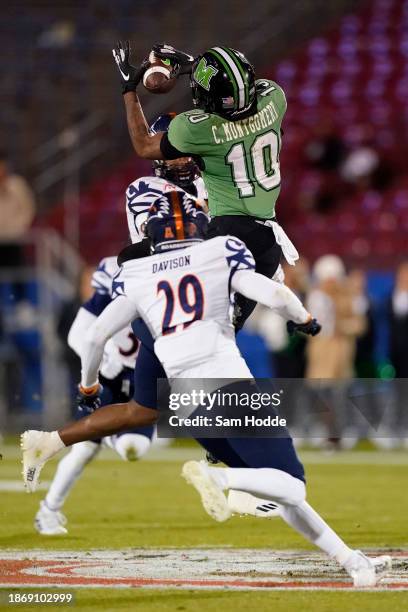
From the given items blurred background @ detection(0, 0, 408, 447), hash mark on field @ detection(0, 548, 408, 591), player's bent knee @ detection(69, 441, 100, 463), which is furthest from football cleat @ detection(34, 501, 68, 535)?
blurred background @ detection(0, 0, 408, 447)

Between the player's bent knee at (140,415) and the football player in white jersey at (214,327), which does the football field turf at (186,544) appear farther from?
the player's bent knee at (140,415)

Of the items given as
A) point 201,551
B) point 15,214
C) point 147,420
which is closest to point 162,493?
point 201,551

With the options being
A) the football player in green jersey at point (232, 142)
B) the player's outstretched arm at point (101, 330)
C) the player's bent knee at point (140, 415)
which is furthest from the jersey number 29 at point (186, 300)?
the football player in green jersey at point (232, 142)

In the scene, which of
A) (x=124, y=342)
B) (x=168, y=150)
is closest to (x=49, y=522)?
(x=124, y=342)

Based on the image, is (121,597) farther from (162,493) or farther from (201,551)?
(162,493)

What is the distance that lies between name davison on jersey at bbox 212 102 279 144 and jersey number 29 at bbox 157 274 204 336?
1.07 m

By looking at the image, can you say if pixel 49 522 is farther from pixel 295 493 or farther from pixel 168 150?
pixel 295 493

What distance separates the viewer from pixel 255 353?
1556 cm

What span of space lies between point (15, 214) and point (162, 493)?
651 centimetres

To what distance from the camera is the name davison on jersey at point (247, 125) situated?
21.9 ft

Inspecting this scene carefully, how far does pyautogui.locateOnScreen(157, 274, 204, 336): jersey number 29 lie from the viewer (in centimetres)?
580

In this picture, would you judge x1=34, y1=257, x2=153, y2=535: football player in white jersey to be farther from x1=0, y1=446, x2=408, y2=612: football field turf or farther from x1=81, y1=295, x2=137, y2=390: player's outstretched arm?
x1=81, y1=295, x2=137, y2=390: player's outstretched arm

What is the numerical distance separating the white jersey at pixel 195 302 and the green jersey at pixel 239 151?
0.89m

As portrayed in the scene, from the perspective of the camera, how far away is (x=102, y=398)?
27.8 ft
